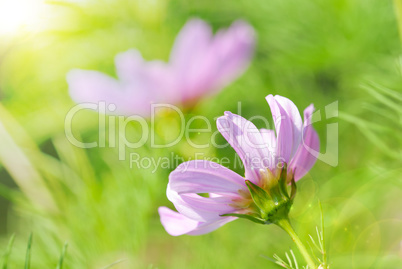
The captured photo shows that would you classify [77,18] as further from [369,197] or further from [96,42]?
[369,197]

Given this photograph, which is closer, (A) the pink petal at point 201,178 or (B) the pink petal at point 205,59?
(A) the pink petal at point 201,178

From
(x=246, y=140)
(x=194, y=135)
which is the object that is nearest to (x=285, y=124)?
(x=246, y=140)

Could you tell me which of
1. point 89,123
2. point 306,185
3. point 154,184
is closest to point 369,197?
point 306,185

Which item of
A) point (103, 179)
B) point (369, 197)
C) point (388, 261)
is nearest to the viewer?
point (388, 261)

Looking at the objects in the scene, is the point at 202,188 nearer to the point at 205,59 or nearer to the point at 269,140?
the point at 269,140
